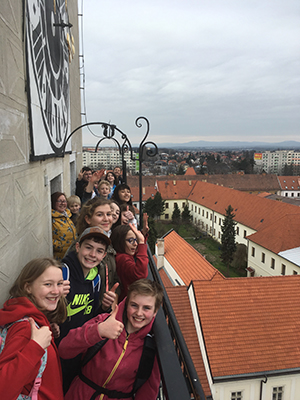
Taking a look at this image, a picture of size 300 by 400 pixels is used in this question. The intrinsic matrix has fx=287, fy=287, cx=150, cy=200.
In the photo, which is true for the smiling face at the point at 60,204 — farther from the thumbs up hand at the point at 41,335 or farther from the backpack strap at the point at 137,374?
the thumbs up hand at the point at 41,335

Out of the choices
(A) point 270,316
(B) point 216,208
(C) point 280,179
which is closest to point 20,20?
(A) point 270,316

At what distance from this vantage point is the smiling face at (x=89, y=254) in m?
2.55

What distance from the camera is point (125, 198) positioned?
217 inches

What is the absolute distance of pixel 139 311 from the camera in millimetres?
2137

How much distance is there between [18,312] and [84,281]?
97cm

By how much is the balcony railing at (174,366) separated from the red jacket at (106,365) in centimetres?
16

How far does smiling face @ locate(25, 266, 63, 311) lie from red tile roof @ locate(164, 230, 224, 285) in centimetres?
1696

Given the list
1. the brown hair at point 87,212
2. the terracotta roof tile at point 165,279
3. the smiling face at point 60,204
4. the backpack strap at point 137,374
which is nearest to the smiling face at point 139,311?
the backpack strap at point 137,374

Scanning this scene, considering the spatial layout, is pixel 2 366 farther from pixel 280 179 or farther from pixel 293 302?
pixel 280 179

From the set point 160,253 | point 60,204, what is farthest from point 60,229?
point 160,253

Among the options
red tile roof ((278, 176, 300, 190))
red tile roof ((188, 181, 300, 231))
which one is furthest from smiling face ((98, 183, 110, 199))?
red tile roof ((278, 176, 300, 190))

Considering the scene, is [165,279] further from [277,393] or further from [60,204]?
[60,204]

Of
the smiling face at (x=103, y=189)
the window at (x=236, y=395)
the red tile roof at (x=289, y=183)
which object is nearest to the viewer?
the smiling face at (x=103, y=189)

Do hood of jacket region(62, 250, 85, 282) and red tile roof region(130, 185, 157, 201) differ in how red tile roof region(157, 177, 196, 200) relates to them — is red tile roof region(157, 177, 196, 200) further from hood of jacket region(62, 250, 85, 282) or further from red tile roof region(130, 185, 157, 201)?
hood of jacket region(62, 250, 85, 282)
